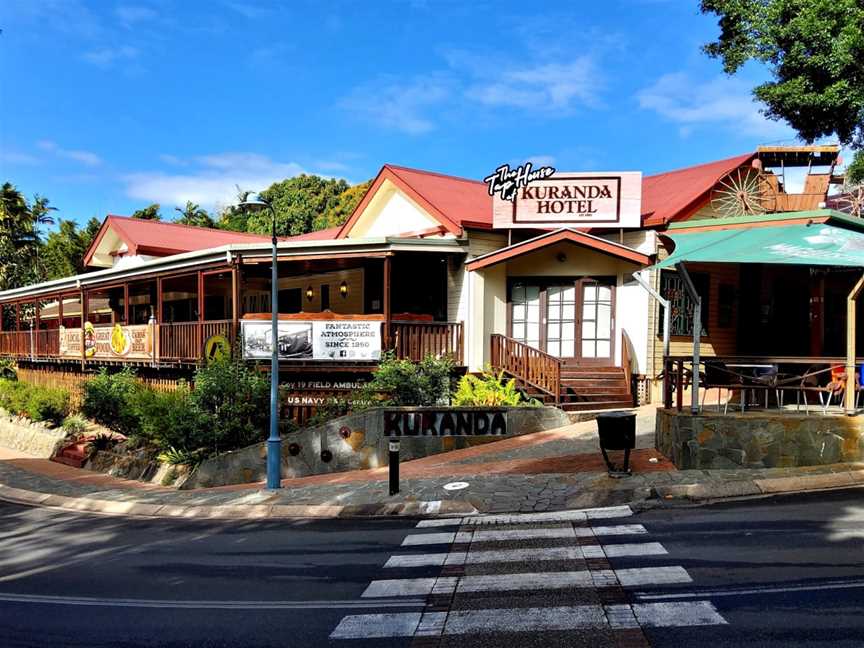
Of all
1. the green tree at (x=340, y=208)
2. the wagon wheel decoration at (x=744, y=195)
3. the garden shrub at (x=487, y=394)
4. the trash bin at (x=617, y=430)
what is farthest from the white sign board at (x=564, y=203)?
the green tree at (x=340, y=208)

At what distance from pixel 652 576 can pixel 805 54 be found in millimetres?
14580

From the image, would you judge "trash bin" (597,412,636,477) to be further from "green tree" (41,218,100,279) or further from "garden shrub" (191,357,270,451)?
"green tree" (41,218,100,279)

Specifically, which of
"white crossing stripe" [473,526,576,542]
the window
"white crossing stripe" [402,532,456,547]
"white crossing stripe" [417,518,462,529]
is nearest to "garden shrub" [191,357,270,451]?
"white crossing stripe" [417,518,462,529]

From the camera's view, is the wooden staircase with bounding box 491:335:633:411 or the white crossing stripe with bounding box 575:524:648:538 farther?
the wooden staircase with bounding box 491:335:633:411

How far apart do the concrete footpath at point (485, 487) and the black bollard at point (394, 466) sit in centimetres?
13

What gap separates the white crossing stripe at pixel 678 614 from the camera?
4887mm

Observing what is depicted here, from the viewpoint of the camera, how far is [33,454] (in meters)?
21.8

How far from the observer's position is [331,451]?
542 inches

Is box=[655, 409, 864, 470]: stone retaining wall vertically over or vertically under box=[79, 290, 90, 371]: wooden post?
under

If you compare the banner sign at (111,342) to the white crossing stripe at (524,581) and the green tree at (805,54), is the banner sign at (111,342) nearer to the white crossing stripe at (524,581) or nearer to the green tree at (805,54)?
the white crossing stripe at (524,581)

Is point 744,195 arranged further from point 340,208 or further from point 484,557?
point 340,208

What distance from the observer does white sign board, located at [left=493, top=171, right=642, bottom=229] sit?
16547mm

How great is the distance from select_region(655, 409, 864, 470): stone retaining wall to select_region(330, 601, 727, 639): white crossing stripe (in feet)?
16.4

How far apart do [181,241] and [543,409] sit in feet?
58.7
